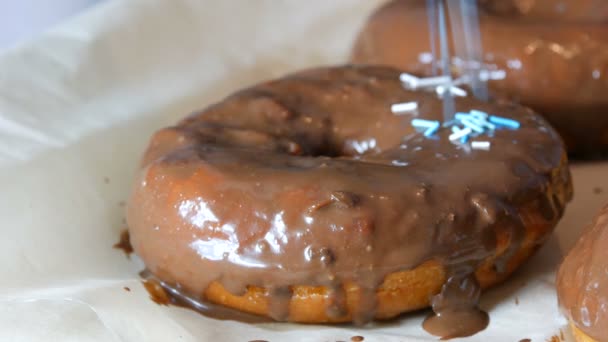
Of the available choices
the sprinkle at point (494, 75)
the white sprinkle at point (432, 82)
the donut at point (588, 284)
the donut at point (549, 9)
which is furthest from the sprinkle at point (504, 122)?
the donut at point (549, 9)

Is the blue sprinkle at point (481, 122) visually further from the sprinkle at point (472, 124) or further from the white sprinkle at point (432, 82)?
the white sprinkle at point (432, 82)

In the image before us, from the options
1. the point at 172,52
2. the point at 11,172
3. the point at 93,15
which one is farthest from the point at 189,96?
the point at 11,172

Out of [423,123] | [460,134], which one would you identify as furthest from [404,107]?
[460,134]

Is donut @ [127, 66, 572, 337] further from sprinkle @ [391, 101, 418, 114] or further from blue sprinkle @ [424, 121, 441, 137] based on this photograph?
sprinkle @ [391, 101, 418, 114]

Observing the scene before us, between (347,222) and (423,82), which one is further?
(423,82)

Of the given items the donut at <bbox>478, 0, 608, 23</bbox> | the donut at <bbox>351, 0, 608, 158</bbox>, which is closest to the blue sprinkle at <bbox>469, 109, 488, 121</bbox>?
the donut at <bbox>351, 0, 608, 158</bbox>

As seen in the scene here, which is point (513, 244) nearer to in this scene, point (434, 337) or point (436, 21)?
point (434, 337)

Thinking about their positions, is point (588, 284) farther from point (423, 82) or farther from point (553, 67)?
point (553, 67)
